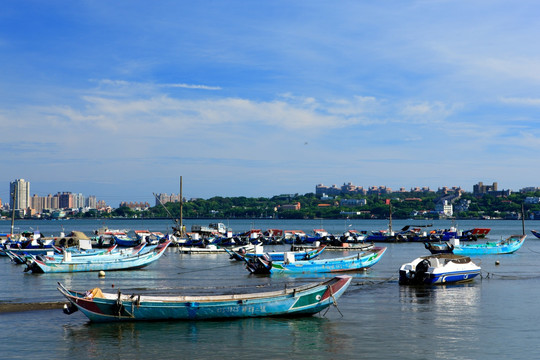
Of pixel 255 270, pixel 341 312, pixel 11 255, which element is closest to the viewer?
pixel 341 312

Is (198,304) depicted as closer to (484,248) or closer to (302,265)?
(302,265)

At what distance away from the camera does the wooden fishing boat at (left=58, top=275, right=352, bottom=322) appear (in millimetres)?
26031

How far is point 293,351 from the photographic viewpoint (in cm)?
2269

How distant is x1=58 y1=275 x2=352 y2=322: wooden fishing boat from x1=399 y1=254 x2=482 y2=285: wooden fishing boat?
1438 centimetres

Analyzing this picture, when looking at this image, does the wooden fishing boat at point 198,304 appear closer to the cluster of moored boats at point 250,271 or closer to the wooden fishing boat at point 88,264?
the cluster of moored boats at point 250,271

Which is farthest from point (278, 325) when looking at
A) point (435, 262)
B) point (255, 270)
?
point (255, 270)

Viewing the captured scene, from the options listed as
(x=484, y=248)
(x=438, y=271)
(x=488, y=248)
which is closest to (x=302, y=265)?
(x=438, y=271)

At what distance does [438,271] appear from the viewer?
132ft

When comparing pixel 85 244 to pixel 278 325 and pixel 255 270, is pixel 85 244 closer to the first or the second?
pixel 255 270

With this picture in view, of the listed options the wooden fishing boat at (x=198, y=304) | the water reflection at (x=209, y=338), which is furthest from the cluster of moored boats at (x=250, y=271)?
the water reflection at (x=209, y=338)

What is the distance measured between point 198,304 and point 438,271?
1942cm

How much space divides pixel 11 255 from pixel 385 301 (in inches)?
1567

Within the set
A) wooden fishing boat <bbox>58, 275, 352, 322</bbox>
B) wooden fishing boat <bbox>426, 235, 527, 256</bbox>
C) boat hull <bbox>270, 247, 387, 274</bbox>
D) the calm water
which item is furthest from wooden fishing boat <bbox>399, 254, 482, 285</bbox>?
wooden fishing boat <bbox>426, 235, 527, 256</bbox>

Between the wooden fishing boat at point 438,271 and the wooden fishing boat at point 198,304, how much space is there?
1438 centimetres
